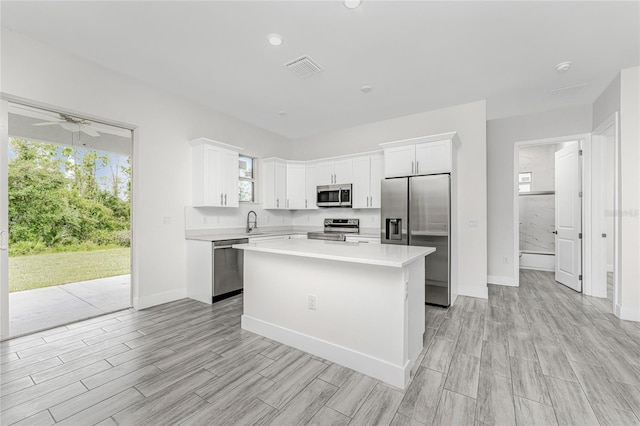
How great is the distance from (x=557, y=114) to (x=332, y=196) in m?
3.85

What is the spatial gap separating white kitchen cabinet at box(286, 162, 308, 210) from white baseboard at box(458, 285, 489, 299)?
320 centimetres

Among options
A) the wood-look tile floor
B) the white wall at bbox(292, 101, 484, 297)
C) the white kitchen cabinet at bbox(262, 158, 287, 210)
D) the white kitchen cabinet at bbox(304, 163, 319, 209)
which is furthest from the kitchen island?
the white kitchen cabinet at bbox(304, 163, 319, 209)

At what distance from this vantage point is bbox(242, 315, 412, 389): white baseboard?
1.91 meters

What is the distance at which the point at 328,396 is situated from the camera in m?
1.79

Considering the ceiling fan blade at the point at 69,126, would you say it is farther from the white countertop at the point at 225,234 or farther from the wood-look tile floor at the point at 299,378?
the wood-look tile floor at the point at 299,378

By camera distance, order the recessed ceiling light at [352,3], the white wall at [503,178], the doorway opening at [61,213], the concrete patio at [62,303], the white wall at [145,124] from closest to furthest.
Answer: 1. the recessed ceiling light at [352,3]
2. the white wall at [145,124]
3. the doorway opening at [61,213]
4. the concrete patio at [62,303]
5. the white wall at [503,178]

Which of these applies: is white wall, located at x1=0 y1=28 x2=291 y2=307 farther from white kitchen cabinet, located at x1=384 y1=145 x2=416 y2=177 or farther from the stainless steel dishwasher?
white kitchen cabinet, located at x1=384 y1=145 x2=416 y2=177

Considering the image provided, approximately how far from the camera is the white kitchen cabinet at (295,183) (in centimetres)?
552

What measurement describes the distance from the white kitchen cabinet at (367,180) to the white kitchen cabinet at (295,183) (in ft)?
3.80

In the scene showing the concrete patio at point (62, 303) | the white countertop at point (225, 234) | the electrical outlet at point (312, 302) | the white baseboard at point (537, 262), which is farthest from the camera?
the white baseboard at point (537, 262)

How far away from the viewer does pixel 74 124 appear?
3146 mm

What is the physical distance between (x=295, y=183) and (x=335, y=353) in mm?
3802

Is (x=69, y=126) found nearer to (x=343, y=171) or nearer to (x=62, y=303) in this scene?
(x=62, y=303)

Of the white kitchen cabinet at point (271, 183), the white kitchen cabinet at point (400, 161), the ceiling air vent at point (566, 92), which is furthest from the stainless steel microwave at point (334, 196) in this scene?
the ceiling air vent at point (566, 92)
